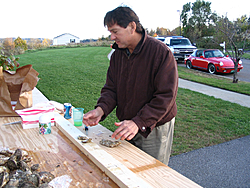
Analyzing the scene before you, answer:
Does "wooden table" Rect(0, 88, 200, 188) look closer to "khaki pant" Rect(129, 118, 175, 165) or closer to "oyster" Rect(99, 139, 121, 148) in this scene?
"oyster" Rect(99, 139, 121, 148)

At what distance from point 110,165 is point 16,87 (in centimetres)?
157

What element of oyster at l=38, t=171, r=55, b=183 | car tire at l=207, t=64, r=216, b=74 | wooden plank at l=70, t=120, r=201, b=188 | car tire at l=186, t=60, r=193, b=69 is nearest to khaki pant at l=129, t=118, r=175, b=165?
wooden plank at l=70, t=120, r=201, b=188

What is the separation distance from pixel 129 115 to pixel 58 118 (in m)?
0.76

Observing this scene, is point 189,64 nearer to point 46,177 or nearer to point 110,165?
point 110,165

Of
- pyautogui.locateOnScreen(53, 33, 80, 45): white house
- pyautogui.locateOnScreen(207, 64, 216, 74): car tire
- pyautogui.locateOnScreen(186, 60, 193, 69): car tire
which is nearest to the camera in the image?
pyautogui.locateOnScreen(207, 64, 216, 74): car tire

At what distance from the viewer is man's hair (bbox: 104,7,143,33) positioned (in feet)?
5.48

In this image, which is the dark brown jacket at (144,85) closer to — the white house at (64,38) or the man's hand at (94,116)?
the man's hand at (94,116)

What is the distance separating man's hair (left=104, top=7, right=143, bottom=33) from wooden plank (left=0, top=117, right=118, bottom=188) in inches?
37.7

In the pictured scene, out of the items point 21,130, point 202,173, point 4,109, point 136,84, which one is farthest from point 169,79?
point 202,173

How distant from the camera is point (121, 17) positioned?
5.47 feet

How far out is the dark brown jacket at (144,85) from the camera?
1638mm

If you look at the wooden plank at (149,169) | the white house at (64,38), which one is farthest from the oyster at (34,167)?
the white house at (64,38)

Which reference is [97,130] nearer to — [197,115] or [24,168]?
[24,168]

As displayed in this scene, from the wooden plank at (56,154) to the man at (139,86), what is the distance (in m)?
0.28
